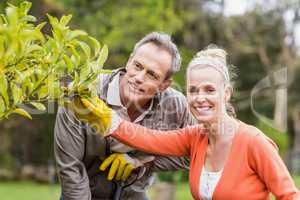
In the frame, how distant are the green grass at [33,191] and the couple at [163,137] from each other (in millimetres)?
9735

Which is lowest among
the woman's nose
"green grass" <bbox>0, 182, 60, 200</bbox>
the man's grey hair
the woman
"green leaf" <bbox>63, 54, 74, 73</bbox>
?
"green grass" <bbox>0, 182, 60, 200</bbox>

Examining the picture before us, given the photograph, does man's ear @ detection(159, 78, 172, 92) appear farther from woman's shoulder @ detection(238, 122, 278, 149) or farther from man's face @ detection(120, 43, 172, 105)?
woman's shoulder @ detection(238, 122, 278, 149)

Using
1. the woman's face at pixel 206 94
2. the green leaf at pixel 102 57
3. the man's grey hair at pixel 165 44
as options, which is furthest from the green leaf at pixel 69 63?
the man's grey hair at pixel 165 44

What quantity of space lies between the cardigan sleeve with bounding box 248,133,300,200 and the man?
64 cm

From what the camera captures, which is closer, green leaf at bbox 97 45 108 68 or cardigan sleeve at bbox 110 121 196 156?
green leaf at bbox 97 45 108 68

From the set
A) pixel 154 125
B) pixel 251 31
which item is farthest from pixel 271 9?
pixel 154 125

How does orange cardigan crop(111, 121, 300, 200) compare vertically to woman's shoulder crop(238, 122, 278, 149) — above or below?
below

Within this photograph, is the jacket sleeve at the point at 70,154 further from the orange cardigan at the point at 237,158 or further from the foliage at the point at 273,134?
the foliage at the point at 273,134

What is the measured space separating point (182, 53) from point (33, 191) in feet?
15.9

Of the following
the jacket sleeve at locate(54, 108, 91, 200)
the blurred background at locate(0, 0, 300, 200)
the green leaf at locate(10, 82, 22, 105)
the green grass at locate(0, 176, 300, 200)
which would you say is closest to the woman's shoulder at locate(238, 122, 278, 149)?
the jacket sleeve at locate(54, 108, 91, 200)

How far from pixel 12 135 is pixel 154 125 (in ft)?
47.6

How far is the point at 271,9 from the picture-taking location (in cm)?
2666

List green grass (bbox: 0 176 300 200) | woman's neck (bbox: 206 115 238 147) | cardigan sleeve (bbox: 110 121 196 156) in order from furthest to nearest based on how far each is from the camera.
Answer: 1. green grass (bbox: 0 176 300 200)
2. cardigan sleeve (bbox: 110 121 196 156)
3. woman's neck (bbox: 206 115 238 147)

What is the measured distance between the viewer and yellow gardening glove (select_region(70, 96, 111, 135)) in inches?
99.5
